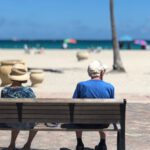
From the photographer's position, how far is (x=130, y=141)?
27.0 feet

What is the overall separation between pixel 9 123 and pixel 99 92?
3.81 feet

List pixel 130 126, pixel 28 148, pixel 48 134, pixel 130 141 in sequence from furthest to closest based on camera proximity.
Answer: pixel 130 126
pixel 48 134
pixel 130 141
pixel 28 148

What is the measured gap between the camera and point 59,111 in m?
6.77

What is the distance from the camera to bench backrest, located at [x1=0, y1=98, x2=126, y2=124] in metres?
6.66

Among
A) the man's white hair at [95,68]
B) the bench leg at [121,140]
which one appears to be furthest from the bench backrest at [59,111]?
the man's white hair at [95,68]

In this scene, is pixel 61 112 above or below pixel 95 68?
below

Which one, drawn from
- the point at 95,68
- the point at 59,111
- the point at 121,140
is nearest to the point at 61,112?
the point at 59,111

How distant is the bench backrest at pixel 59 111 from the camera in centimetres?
666

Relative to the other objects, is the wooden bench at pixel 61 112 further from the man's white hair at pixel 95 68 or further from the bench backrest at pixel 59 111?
the man's white hair at pixel 95 68

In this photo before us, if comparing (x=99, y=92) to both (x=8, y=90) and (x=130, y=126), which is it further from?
(x=130, y=126)

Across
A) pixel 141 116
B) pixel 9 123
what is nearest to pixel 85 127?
pixel 9 123

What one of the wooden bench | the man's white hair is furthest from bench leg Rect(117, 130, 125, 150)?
the man's white hair

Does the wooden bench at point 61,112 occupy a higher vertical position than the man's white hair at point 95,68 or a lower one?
lower

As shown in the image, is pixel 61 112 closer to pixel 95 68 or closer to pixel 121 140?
pixel 95 68
